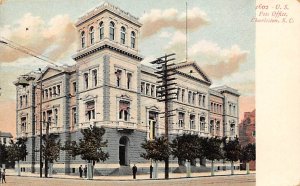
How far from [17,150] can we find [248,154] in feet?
6.64

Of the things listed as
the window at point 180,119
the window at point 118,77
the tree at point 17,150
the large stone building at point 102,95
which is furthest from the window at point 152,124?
the tree at point 17,150

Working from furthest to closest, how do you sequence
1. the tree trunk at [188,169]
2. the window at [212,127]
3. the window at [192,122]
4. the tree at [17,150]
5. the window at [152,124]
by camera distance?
Result: the window at [212,127]
the window at [192,122]
the tree trunk at [188,169]
the window at [152,124]
the tree at [17,150]

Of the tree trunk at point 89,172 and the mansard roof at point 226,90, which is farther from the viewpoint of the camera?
the mansard roof at point 226,90

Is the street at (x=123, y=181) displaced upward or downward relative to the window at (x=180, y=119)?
downward

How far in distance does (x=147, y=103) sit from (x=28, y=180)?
1152 mm

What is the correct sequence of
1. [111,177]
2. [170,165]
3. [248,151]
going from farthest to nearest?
[248,151]
[170,165]
[111,177]

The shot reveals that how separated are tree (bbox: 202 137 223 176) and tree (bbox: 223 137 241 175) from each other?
71 millimetres

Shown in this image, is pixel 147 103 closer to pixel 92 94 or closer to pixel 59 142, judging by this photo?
pixel 92 94

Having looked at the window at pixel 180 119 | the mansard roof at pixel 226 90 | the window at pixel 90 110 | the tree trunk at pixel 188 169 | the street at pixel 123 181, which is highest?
the mansard roof at pixel 226 90

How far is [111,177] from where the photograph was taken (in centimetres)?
392

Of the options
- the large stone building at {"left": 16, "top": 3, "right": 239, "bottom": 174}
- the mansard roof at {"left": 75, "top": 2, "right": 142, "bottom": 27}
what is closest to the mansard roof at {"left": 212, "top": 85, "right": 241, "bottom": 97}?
the large stone building at {"left": 16, "top": 3, "right": 239, "bottom": 174}

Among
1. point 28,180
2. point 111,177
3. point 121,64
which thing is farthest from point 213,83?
point 28,180

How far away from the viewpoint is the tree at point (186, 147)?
4.19m

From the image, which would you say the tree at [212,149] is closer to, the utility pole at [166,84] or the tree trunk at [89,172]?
the utility pole at [166,84]
